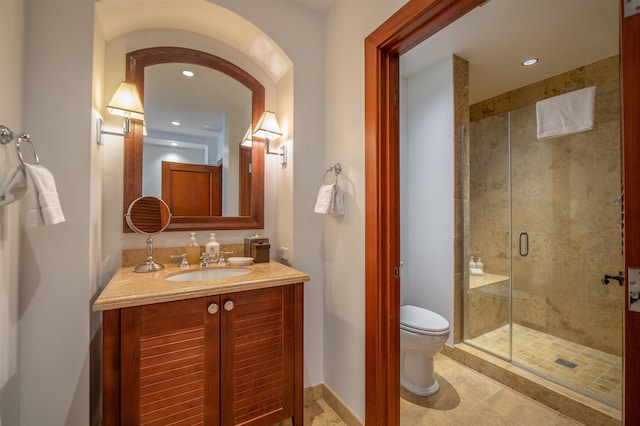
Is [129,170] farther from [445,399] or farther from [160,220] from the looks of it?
[445,399]

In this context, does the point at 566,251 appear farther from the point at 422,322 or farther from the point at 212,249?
the point at 212,249

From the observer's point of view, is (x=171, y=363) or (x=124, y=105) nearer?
(x=171, y=363)

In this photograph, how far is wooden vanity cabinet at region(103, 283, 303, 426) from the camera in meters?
1.04

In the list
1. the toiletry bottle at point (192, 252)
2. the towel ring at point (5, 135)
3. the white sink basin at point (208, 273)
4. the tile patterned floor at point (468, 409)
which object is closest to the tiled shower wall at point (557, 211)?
the tile patterned floor at point (468, 409)

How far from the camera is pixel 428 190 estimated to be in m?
2.48

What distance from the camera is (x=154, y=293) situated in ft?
3.58

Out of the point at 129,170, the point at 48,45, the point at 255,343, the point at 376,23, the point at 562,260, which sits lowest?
the point at 255,343

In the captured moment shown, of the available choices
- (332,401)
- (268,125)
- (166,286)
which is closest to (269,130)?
(268,125)

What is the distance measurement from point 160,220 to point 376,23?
5.32ft

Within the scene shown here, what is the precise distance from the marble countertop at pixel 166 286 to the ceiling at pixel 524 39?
6.94 feet

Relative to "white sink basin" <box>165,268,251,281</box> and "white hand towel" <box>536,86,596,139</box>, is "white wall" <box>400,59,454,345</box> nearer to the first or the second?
"white hand towel" <box>536,86,596,139</box>

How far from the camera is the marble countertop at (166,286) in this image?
3.40ft

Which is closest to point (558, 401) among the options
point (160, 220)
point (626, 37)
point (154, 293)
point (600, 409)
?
point (600, 409)

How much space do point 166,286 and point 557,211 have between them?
3127mm
